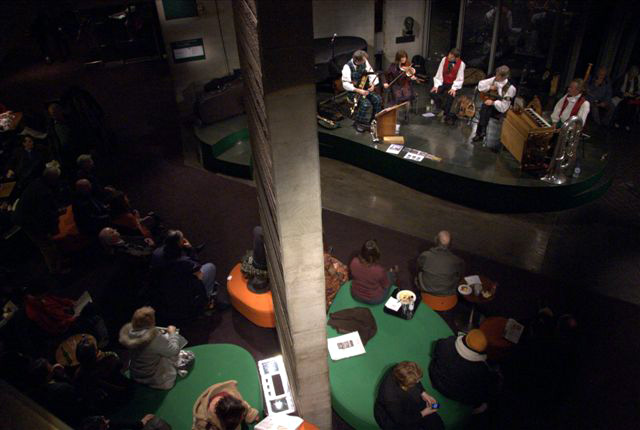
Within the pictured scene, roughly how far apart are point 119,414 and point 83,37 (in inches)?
620

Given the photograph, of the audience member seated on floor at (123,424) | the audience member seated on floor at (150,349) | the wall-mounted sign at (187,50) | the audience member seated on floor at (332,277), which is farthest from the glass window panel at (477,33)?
the audience member seated on floor at (123,424)

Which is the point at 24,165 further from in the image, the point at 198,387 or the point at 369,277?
the point at 369,277

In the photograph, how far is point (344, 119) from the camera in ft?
30.5

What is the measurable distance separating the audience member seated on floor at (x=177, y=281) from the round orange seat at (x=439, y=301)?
2578 millimetres

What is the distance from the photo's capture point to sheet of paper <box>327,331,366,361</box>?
4906 millimetres

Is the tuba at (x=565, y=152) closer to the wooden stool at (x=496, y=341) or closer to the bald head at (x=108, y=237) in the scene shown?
the wooden stool at (x=496, y=341)

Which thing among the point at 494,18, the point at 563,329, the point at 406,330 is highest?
the point at 494,18

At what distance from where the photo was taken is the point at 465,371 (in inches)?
166

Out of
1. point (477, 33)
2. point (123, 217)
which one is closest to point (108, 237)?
point (123, 217)

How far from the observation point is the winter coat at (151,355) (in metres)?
4.27

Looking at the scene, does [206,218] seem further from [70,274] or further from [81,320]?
[81,320]

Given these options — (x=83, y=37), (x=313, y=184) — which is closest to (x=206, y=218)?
(x=313, y=184)

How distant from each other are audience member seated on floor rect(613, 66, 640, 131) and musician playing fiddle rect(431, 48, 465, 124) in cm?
305

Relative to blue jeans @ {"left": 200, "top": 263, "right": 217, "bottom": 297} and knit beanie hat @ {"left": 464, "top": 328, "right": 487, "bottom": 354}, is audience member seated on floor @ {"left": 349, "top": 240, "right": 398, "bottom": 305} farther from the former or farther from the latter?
blue jeans @ {"left": 200, "top": 263, "right": 217, "bottom": 297}
